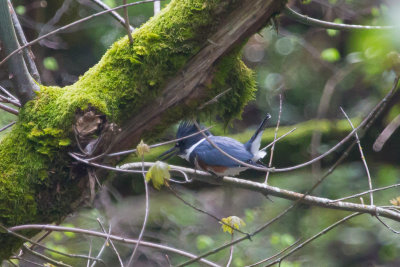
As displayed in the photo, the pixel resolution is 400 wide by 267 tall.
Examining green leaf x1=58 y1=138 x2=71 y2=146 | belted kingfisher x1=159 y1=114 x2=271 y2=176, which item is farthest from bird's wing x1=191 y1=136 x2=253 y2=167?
green leaf x1=58 y1=138 x2=71 y2=146

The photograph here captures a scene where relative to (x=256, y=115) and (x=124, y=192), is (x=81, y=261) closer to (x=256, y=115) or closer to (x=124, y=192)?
(x=124, y=192)

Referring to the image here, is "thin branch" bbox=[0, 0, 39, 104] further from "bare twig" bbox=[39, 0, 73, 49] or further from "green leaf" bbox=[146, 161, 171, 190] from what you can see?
"bare twig" bbox=[39, 0, 73, 49]

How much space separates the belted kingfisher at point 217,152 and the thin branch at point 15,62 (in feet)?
3.35

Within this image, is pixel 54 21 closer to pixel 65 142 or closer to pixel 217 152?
pixel 217 152

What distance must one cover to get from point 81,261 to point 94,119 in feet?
9.90

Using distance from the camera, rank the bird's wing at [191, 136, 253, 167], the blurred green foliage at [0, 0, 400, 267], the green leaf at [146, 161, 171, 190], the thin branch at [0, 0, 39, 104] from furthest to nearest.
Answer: the blurred green foliage at [0, 0, 400, 267] < the bird's wing at [191, 136, 253, 167] < the thin branch at [0, 0, 39, 104] < the green leaf at [146, 161, 171, 190]

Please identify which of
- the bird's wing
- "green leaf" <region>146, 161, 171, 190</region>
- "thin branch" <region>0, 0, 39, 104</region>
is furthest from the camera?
the bird's wing

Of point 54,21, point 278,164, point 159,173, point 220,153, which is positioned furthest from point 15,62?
point 278,164

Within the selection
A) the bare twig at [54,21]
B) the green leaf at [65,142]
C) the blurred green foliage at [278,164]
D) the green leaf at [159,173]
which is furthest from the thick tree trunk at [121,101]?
the bare twig at [54,21]

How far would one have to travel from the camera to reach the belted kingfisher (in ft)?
9.07

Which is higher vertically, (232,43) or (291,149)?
(232,43)

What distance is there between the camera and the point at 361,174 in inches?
171

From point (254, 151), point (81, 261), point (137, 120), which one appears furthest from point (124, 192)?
point (137, 120)

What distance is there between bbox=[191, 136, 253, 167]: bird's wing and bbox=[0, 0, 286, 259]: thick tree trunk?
853 millimetres
